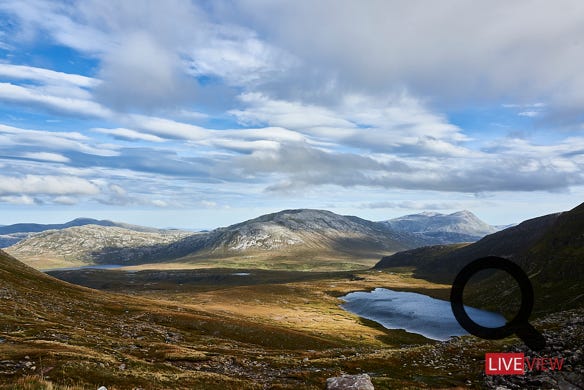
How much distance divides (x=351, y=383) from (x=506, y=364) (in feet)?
58.8

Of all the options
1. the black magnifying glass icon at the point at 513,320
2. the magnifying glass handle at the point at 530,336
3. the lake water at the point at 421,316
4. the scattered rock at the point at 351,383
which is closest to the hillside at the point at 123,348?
the scattered rock at the point at 351,383

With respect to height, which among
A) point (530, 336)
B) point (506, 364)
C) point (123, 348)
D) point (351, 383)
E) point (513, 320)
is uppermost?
point (513, 320)

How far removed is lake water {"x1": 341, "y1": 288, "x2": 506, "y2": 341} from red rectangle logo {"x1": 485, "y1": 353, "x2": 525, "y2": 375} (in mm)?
81091

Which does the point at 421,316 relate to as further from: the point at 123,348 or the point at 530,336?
the point at 530,336

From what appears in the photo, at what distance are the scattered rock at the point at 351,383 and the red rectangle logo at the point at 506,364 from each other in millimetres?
12148

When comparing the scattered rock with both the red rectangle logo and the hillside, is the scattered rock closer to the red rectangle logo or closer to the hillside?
the hillside

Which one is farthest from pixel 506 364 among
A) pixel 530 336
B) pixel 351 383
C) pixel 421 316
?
pixel 421 316

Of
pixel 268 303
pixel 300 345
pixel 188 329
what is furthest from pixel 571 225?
pixel 188 329

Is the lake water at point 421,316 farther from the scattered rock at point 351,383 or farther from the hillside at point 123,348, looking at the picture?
the scattered rock at point 351,383

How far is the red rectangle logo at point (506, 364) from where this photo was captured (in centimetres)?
3390

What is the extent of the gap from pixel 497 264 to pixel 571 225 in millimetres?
216765

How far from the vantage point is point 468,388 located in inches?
1332

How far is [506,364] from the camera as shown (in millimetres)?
36938

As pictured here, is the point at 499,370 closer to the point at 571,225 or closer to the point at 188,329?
the point at 188,329
